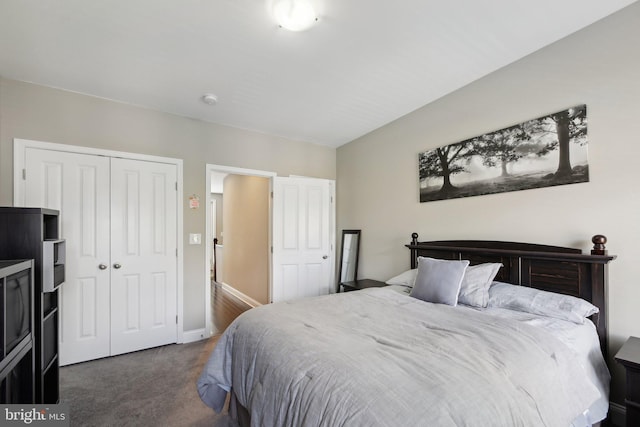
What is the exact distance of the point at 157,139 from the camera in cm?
313

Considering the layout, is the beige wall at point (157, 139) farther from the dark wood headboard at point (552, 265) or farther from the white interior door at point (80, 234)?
the dark wood headboard at point (552, 265)

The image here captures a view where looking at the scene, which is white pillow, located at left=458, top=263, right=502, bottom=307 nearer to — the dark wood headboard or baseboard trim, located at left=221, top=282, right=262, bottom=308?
the dark wood headboard

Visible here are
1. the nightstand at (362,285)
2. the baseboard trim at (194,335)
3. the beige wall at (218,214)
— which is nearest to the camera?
the baseboard trim at (194,335)

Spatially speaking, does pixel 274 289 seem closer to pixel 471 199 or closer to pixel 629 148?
pixel 471 199

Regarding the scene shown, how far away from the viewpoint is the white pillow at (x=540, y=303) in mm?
1743

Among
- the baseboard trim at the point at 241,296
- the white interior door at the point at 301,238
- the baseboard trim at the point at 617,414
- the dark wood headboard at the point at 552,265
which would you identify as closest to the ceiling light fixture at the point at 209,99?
the white interior door at the point at 301,238

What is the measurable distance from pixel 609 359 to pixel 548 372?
1.13 m

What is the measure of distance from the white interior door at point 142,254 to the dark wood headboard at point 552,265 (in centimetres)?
299

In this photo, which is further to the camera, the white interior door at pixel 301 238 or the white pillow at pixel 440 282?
the white interior door at pixel 301 238

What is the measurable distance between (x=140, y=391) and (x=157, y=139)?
8.04 feet

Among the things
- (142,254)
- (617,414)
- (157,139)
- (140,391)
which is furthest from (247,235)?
(617,414)

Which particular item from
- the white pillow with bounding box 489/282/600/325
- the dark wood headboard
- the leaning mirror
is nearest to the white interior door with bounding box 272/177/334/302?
the leaning mirror

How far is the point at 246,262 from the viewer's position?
5066 millimetres

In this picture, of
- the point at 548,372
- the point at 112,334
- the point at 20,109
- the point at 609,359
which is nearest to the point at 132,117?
the point at 20,109
